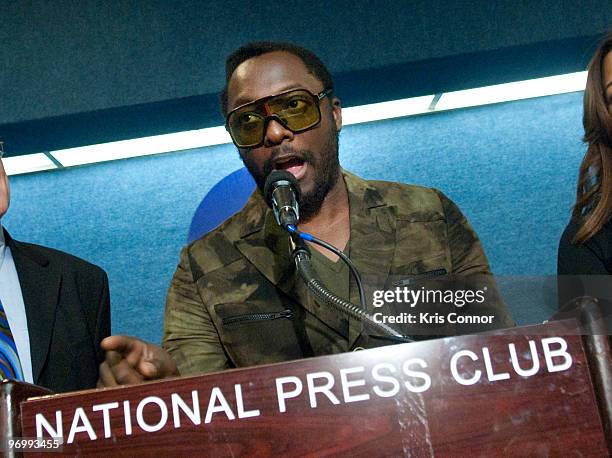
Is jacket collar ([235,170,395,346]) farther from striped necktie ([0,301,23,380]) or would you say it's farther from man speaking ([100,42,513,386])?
striped necktie ([0,301,23,380])

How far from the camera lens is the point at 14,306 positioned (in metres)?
1.59

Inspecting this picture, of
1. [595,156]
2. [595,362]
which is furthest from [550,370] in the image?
[595,156]

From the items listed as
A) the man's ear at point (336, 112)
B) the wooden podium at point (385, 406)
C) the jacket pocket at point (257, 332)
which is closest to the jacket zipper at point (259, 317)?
the jacket pocket at point (257, 332)

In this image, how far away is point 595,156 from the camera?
150 cm

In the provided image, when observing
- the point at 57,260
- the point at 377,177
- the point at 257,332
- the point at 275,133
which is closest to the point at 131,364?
the point at 257,332

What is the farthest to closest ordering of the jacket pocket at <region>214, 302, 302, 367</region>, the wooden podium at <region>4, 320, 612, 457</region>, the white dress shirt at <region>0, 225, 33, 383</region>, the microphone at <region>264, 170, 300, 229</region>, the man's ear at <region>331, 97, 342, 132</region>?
the man's ear at <region>331, 97, 342, 132</region>
the white dress shirt at <region>0, 225, 33, 383</region>
the jacket pocket at <region>214, 302, 302, 367</region>
the microphone at <region>264, 170, 300, 229</region>
the wooden podium at <region>4, 320, 612, 457</region>

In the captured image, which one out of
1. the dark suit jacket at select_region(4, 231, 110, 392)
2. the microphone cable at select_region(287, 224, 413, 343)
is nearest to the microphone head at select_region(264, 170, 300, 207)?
the microphone cable at select_region(287, 224, 413, 343)

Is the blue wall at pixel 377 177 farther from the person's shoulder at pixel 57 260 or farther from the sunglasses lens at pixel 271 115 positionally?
the sunglasses lens at pixel 271 115

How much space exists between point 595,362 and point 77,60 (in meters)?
2.20

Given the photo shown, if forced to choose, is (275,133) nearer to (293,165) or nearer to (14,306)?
(293,165)

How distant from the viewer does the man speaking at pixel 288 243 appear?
1446 millimetres

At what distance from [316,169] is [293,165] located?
6 centimetres

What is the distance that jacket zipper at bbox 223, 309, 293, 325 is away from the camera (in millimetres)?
1460

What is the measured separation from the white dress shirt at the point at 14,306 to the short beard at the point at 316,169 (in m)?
0.55
